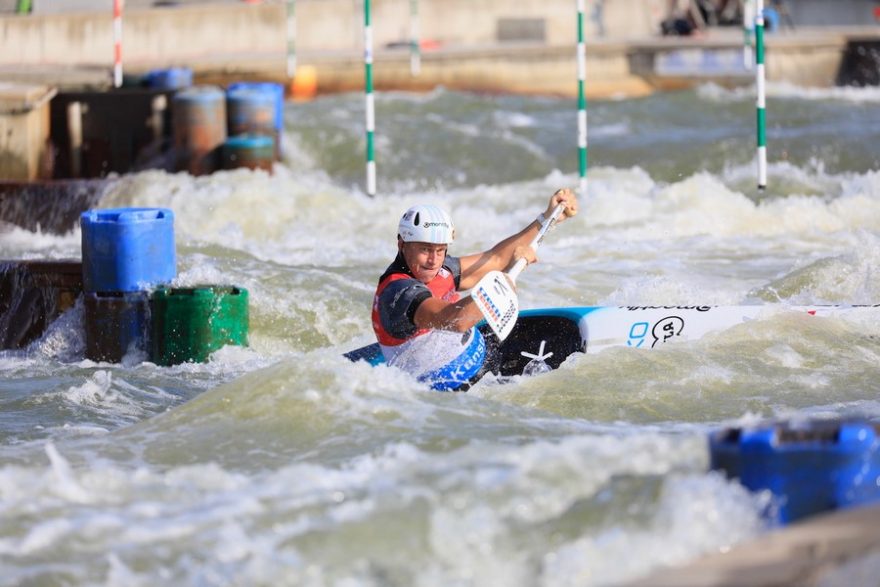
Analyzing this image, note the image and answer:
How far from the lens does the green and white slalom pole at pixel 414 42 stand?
55.1ft

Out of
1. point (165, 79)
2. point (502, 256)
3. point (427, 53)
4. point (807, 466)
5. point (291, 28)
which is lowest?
point (807, 466)

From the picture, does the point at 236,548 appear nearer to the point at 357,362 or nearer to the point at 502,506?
the point at 502,506

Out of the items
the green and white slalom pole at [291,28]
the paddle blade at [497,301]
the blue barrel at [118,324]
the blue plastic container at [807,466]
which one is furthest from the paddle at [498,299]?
the green and white slalom pole at [291,28]

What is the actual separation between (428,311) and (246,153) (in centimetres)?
654

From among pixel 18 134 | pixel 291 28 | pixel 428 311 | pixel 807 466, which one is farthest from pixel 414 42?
pixel 807 466

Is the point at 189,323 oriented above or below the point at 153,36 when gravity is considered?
below

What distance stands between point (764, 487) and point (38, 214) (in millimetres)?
7663

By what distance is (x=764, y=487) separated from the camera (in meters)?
3.94

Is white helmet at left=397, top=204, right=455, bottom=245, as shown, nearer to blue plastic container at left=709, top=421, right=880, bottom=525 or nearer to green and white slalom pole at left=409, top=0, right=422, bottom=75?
blue plastic container at left=709, top=421, right=880, bottom=525

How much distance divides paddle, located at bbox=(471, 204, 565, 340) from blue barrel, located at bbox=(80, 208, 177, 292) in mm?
2233

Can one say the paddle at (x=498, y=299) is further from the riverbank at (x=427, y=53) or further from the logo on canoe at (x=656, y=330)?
the riverbank at (x=427, y=53)

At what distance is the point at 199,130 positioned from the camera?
1173cm

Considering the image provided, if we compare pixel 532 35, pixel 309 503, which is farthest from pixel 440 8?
pixel 309 503

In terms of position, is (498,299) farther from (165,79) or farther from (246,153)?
(165,79)
